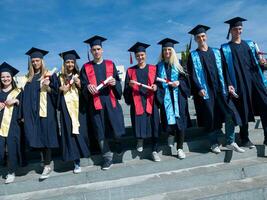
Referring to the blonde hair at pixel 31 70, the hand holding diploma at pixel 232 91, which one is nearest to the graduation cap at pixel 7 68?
the blonde hair at pixel 31 70

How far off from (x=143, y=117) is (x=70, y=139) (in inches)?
44.3

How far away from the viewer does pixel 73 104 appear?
15.9 ft

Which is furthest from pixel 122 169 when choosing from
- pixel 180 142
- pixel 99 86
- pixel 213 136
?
pixel 213 136

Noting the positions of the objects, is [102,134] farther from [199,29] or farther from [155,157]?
[199,29]

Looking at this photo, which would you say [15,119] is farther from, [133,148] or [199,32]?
[199,32]

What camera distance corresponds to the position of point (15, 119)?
4832mm

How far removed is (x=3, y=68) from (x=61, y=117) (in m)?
1.10

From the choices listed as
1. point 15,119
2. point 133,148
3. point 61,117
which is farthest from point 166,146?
point 15,119

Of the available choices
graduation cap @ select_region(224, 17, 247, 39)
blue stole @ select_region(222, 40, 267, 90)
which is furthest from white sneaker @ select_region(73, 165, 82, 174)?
graduation cap @ select_region(224, 17, 247, 39)

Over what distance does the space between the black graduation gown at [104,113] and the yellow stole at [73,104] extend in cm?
15

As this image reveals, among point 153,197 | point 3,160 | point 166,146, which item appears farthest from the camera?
point 166,146

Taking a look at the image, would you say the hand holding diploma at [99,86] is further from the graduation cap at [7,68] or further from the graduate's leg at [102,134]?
the graduation cap at [7,68]

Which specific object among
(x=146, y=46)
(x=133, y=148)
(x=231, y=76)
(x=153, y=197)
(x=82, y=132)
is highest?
(x=146, y=46)

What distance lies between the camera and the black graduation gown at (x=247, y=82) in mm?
5031
